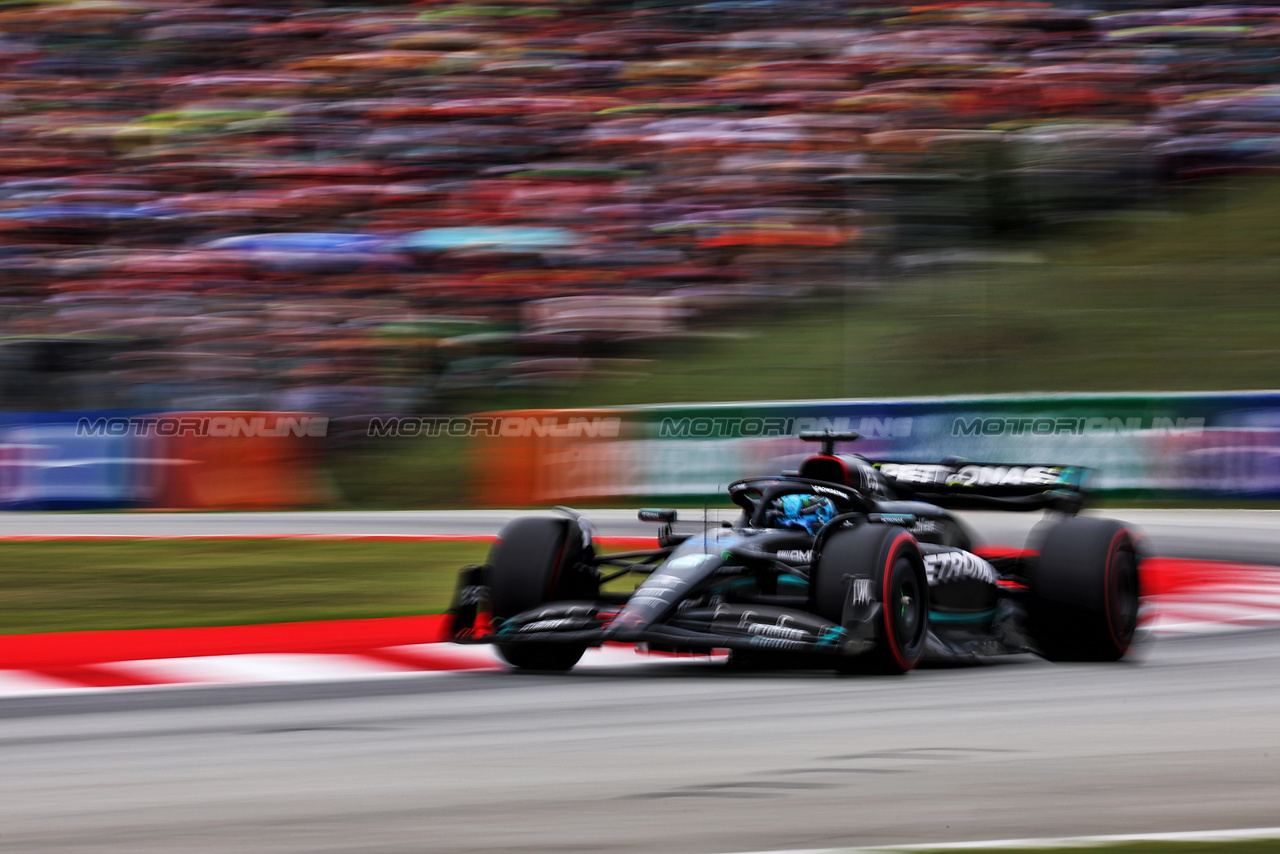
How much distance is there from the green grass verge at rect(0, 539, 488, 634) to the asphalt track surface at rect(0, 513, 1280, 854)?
126 inches

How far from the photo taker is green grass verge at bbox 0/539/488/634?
10297 millimetres

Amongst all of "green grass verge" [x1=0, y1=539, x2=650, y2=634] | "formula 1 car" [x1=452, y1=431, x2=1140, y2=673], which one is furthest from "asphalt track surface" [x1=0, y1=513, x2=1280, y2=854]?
"green grass verge" [x1=0, y1=539, x2=650, y2=634]

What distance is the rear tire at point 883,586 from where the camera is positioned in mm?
6961

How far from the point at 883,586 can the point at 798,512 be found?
872mm

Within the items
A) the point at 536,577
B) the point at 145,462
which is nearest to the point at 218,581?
the point at 536,577

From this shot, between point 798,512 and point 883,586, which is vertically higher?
point 798,512

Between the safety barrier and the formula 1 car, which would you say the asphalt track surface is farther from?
the safety barrier

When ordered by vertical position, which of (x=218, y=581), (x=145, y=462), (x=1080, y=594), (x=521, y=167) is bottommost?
(x=218, y=581)

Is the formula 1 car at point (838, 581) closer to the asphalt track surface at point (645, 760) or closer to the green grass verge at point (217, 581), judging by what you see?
the asphalt track surface at point (645, 760)

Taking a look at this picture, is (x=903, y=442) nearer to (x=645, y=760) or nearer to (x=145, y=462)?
(x=145, y=462)

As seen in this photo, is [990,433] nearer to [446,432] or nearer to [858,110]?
[446,432]

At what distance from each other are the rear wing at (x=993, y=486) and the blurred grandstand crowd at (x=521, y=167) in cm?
Result: 1278

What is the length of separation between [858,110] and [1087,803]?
23.1 m

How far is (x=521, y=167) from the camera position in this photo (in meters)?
27.0
